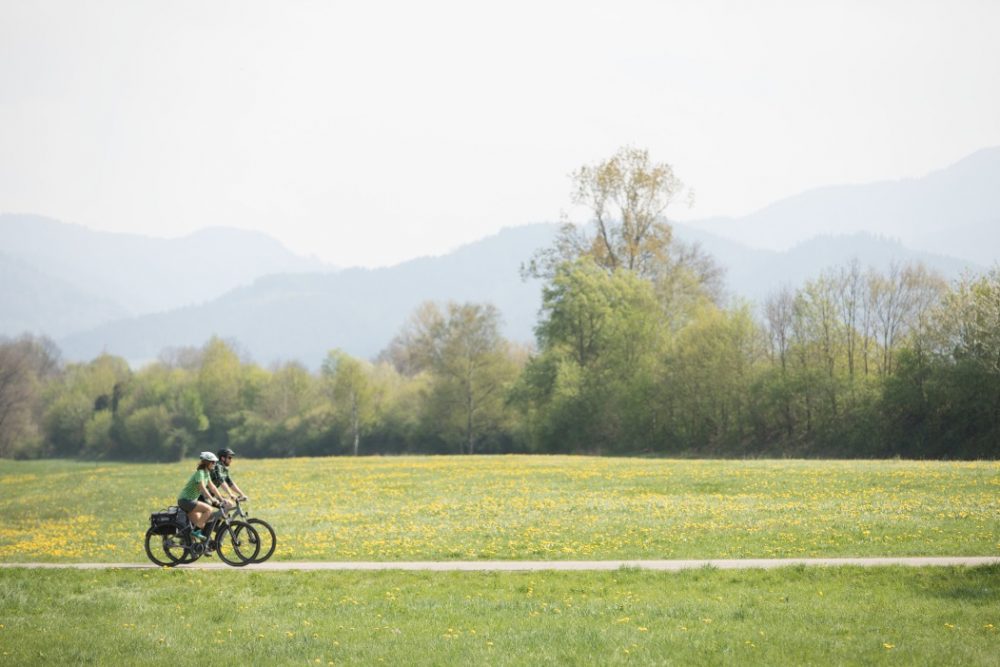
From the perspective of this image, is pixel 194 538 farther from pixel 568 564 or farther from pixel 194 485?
pixel 568 564

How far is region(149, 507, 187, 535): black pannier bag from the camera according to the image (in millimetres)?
22312

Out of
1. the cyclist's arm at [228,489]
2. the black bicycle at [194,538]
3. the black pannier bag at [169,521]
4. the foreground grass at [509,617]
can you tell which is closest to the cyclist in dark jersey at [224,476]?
the cyclist's arm at [228,489]

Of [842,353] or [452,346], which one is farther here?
[452,346]

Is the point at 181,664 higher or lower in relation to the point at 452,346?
lower

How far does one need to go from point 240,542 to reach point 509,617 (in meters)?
9.12

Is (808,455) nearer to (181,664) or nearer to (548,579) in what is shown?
(548,579)

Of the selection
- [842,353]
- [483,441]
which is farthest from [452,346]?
[842,353]

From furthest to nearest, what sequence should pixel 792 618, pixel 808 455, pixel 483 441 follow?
pixel 483 441, pixel 808 455, pixel 792 618

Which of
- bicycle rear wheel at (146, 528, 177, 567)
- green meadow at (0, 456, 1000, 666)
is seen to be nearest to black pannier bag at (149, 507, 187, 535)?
bicycle rear wheel at (146, 528, 177, 567)

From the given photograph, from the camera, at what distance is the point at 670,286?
8612 cm

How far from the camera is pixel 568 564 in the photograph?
2105cm

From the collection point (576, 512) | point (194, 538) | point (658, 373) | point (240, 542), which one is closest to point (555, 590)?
point (240, 542)

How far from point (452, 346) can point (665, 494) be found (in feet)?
218

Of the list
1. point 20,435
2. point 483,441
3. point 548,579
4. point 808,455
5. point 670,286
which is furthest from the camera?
point 20,435
